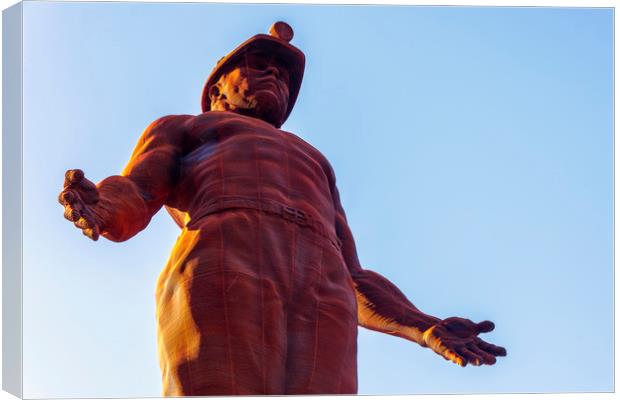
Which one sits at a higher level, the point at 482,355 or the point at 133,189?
the point at 133,189

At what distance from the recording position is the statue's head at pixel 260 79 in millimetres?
20547

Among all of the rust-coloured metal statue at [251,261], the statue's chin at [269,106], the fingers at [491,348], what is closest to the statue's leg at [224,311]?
the rust-coloured metal statue at [251,261]

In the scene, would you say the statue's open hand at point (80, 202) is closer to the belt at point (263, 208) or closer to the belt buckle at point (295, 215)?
the belt at point (263, 208)

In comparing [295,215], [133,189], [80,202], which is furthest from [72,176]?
[295,215]

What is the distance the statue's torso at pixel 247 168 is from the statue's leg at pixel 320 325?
0.58m

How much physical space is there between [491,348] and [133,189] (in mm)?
3632

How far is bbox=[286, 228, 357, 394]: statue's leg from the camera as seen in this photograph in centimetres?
1738

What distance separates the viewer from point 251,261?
17734 millimetres

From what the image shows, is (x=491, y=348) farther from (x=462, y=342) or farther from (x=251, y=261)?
(x=251, y=261)

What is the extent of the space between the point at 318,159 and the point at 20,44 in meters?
3.42

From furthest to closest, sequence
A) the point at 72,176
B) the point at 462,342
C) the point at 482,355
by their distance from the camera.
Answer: the point at 462,342 → the point at 482,355 → the point at 72,176

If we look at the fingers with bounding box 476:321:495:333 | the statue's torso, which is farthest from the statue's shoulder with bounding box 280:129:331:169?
the fingers with bounding box 476:321:495:333

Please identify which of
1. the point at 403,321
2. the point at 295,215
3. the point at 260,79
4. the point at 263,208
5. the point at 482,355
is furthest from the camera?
the point at 260,79

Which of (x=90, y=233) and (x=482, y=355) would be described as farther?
(x=482, y=355)
